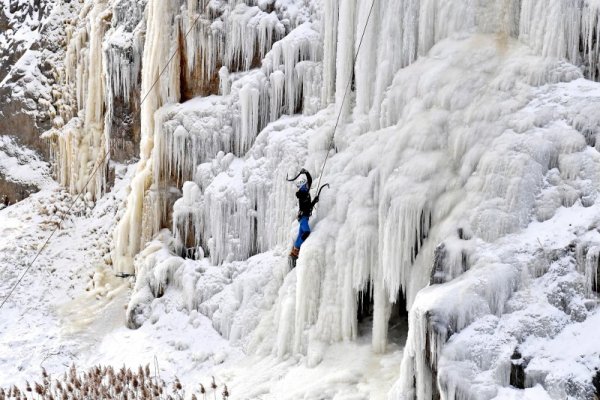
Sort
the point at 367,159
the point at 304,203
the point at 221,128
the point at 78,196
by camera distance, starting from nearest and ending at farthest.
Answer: the point at 367,159, the point at 304,203, the point at 221,128, the point at 78,196

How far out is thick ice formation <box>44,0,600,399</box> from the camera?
8352 mm

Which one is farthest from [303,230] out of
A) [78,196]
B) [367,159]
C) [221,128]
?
[78,196]

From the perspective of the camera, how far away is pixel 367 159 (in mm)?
10773

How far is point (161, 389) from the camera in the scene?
10.9m

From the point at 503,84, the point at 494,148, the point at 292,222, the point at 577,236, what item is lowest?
the point at 292,222

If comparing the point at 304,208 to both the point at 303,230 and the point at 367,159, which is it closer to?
the point at 303,230

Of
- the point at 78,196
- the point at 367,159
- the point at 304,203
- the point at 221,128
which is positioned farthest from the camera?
the point at 78,196

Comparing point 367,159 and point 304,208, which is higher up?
point 367,159

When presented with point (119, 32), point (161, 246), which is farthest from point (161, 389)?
point (119, 32)

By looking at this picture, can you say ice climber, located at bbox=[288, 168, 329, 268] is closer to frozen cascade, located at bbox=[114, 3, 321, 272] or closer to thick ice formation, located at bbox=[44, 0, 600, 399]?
thick ice formation, located at bbox=[44, 0, 600, 399]

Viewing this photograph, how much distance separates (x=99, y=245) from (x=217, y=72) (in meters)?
5.52

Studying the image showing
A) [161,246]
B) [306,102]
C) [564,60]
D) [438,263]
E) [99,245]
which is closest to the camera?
[438,263]

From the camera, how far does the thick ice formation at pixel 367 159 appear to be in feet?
27.4

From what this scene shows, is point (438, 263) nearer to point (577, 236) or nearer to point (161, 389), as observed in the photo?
point (577, 236)
